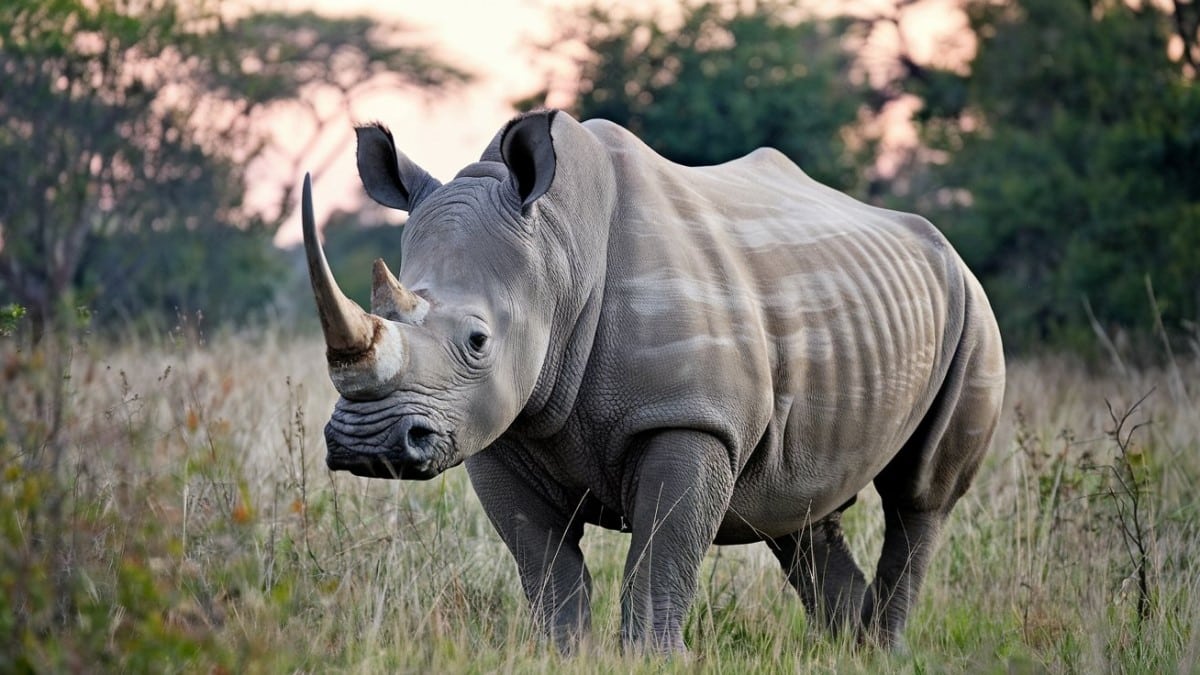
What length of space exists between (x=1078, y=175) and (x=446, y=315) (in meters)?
13.8

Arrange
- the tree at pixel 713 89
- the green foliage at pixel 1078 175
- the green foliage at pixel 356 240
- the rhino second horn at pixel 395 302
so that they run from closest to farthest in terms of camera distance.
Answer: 1. the rhino second horn at pixel 395 302
2. the green foliage at pixel 1078 175
3. the tree at pixel 713 89
4. the green foliage at pixel 356 240

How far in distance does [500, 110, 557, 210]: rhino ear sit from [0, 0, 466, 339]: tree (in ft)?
32.4

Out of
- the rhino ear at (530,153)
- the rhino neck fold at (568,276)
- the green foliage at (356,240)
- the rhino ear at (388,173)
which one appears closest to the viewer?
the rhino ear at (530,153)

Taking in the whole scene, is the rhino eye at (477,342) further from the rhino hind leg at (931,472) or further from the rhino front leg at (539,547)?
the rhino hind leg at (931,472)

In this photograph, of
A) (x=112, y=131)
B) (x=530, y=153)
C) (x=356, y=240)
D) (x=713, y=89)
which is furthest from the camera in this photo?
(x=356, y=240)

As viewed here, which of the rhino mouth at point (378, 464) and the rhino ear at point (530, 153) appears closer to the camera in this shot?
the rhino mouth at point (378, 464)

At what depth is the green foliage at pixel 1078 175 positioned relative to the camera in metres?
14.5

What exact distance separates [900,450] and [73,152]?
1142 centimetres

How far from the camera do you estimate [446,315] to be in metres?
4.35

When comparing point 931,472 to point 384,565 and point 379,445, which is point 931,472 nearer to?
point 384,565

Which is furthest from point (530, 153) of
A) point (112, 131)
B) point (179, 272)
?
point (179, 272)

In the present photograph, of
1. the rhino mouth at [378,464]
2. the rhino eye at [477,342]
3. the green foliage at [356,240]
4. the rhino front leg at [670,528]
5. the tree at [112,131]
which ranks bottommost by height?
the green foliage at [356,240]

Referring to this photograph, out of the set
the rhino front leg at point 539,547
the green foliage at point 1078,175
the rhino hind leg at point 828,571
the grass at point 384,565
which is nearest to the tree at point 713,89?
the green foliage at point 1078,175

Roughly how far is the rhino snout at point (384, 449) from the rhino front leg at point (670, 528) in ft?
2.62
